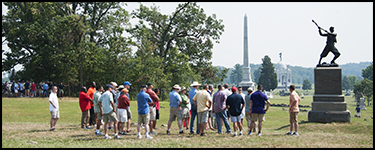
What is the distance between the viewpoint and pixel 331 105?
51.5 feet

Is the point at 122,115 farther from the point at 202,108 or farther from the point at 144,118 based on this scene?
the point at 202,108

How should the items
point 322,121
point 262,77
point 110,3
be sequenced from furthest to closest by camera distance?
point 262,77 → point 110,3 → point 322,121

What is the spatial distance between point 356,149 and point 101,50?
28.4 m

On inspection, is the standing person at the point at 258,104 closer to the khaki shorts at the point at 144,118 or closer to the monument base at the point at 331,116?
the khaki shorts at the point at 144,118

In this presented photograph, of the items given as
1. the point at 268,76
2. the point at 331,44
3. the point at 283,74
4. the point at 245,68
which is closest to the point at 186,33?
the point at 245,68

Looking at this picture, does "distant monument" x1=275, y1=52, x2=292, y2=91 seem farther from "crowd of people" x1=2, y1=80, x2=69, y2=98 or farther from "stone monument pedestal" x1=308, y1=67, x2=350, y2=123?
"stone monument pedestal" x1=308, y1=67, x2=350, y2=123

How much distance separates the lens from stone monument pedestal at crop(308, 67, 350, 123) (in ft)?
50.9

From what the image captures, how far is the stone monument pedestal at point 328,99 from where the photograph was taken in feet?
50.9

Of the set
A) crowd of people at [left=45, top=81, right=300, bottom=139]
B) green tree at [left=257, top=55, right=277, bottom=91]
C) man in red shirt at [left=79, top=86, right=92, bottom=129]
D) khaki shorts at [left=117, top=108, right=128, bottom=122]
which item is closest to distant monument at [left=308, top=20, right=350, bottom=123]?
crowd of people at [left=45, top=81, right=300, bottom=139]

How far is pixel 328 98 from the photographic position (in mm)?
15867

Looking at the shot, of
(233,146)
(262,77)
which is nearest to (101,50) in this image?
(233,146)

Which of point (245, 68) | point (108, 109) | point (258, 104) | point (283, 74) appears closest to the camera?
point (108, 109)

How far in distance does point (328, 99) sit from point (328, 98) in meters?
0.04

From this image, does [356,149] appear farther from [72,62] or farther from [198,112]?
[72,62]
